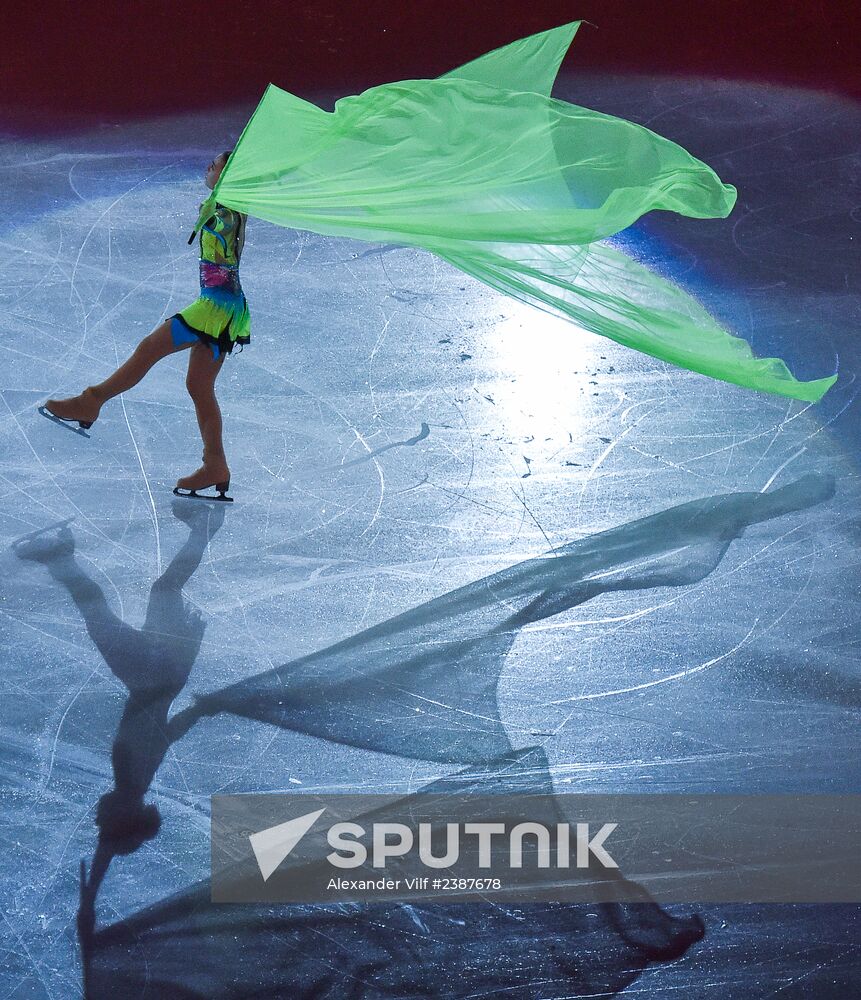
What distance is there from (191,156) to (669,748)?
18.3 ft

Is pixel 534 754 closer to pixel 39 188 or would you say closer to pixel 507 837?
pixel 507 837

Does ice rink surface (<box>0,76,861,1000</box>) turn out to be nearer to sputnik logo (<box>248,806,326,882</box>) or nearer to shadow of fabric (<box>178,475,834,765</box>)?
shadow of fabric (<box>178,475,834,765</box>)

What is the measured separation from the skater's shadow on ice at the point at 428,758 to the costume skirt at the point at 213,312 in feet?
2.85

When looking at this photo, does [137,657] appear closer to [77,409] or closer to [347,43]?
[77,409]

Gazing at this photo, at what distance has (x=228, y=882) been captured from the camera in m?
4.20

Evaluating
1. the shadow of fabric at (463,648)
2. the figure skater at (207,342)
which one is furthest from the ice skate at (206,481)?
the shadow of fabric at (463,648)

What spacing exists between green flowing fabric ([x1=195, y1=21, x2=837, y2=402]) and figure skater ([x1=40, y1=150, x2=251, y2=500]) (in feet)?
0.50

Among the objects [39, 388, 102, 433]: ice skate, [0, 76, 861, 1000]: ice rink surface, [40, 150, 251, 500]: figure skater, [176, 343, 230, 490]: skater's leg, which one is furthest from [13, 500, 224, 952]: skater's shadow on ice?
[39, 388, 102, 433]: ice skate

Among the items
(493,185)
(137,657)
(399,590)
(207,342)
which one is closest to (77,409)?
(207,342)

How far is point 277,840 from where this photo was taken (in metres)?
4.36

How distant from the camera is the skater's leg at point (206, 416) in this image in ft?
18.9

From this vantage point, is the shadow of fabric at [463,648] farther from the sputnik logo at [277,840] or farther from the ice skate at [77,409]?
the ice skate at [77,409]

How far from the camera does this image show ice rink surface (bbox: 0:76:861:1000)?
13.3 feet

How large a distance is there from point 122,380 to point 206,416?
1.40 feet
